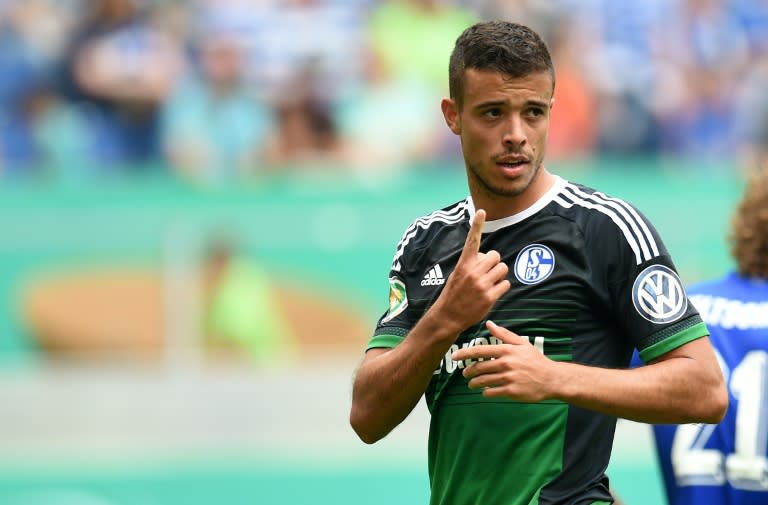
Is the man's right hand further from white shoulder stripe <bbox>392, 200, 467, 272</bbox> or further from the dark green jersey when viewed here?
white shoulder stripe <bbox>392, 200, 467, 272</bbox>

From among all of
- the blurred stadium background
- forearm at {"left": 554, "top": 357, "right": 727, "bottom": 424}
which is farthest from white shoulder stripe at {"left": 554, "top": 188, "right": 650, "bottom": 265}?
the blurred stadium background

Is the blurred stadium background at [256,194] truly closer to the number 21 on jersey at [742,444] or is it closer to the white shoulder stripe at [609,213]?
the number 21 on jersey at [742,444]

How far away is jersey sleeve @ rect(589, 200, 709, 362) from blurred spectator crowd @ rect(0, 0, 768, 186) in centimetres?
804

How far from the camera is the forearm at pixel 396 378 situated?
3.27m

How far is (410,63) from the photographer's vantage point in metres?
12.1

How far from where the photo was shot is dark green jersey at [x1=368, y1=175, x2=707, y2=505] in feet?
10.8

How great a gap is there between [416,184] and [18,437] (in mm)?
3758

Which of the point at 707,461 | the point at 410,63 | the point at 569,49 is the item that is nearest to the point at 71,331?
the point at 410,63

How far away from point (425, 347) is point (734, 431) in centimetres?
149

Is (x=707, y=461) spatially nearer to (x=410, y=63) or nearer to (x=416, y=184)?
(x=416, y=184)

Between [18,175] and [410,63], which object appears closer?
[18,175]

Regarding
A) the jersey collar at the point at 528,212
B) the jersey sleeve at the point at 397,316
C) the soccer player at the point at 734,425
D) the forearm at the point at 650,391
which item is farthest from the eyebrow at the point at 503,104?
the soccer player at the point at 734,425

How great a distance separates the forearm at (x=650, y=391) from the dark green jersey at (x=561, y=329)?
0.31ft

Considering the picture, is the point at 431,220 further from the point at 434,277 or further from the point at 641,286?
the point at 641,286
